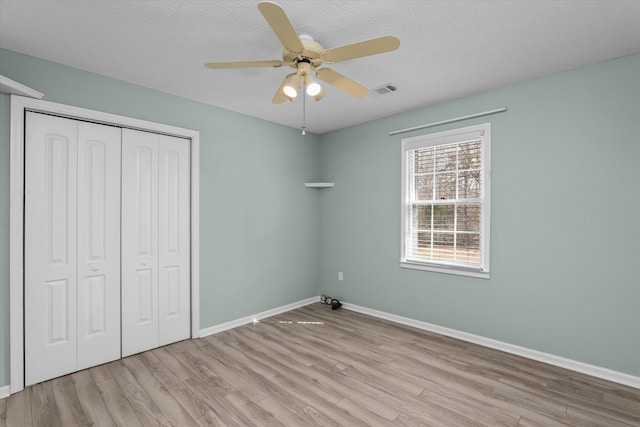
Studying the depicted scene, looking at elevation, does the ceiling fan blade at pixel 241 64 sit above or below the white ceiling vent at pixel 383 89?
below

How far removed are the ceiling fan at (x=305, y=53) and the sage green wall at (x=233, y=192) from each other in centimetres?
157

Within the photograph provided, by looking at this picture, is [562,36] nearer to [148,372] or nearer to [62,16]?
[62,16]

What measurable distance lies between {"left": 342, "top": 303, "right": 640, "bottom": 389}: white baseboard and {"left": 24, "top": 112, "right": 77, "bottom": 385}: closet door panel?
340cm

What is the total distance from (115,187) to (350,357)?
281cm

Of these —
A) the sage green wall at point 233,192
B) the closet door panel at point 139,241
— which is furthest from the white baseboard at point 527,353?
the closet door panel at point 139,241

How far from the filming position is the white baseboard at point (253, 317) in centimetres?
357

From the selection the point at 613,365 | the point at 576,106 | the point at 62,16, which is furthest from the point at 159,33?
the point at 613,365

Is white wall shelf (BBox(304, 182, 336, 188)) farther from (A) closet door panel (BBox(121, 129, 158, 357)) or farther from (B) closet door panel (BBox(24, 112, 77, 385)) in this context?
(B) closet door panel (BBox(24, 112, 77, 385))

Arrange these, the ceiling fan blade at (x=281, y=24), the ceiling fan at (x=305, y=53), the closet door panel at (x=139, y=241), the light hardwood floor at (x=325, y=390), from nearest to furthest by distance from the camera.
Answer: the ceiling fan blade at (x=281, y=24) < the ceiling fan at (x=305, y=53) < the light hardwood floor at (x=325, y=390) < the closet door panel at (x=139, y=241)

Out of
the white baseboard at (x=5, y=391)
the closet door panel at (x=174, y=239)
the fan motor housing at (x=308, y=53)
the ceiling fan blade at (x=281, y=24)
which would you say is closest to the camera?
the ceiling fan blade at (x=281, y=24)

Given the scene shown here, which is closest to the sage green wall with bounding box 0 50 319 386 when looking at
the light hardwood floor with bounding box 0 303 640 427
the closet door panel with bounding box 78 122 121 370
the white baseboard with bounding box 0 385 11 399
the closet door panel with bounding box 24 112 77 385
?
the white baseboard with bounding box 0 385 11 399

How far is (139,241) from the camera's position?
121 inches

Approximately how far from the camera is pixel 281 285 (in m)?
4.38

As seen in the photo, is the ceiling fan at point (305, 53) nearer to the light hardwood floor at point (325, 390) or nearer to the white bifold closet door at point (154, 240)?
the white bifold closet door at point (154, 240)
